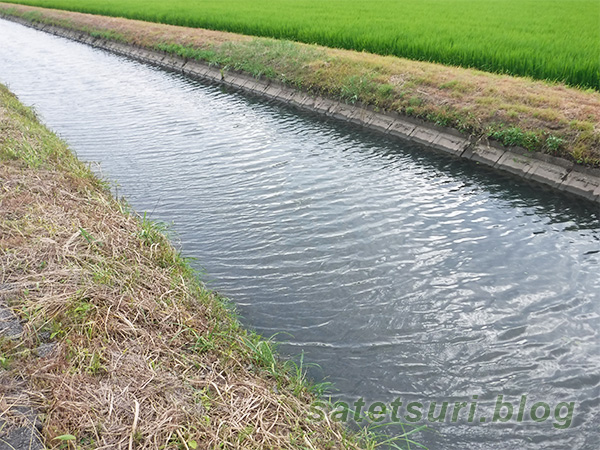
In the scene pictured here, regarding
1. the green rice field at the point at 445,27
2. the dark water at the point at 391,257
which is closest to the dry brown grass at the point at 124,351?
the dark water at the point at 391,257

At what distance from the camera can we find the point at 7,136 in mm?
7750

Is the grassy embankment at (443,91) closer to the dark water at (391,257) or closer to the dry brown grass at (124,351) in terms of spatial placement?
the dark water at (391,257)

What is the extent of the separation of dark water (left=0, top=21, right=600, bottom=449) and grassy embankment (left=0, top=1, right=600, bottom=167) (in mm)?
785

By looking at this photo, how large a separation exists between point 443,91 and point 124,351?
834 centimetres

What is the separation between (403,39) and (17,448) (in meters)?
13.0

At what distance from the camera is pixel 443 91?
9.98 meters

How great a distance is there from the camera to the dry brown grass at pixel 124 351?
286 centimetres

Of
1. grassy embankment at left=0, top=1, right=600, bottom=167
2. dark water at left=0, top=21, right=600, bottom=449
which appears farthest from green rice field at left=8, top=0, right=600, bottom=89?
dark water at left=0, top=21, right=600, bottom=449

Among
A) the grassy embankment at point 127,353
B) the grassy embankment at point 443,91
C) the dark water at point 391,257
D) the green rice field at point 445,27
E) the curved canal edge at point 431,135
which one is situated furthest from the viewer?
the green rice field at point 445,27

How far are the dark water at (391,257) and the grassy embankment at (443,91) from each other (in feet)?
2.58

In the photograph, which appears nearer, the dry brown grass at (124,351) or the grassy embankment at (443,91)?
the dry brown grass at (124,351)

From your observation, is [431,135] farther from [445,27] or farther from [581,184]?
[445,27]

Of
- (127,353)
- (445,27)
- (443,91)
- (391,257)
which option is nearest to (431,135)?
(443,91)

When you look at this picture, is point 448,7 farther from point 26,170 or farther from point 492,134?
point 26,170
